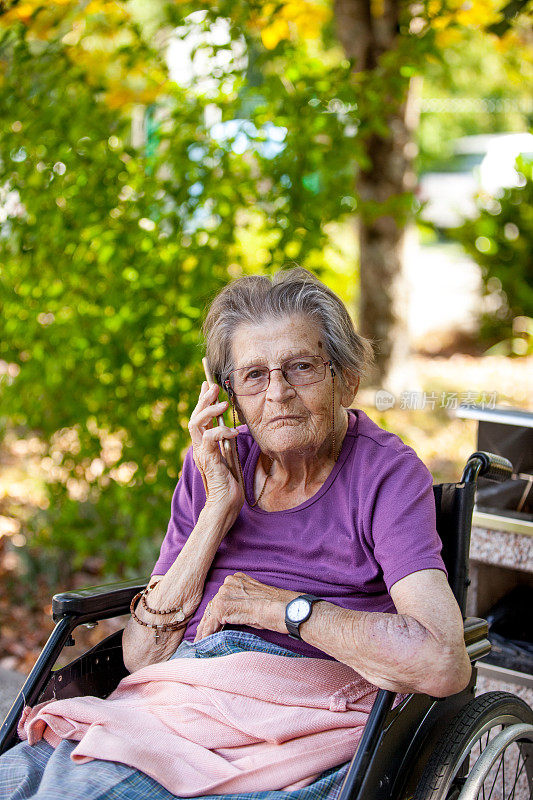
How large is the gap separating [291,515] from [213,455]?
26cm

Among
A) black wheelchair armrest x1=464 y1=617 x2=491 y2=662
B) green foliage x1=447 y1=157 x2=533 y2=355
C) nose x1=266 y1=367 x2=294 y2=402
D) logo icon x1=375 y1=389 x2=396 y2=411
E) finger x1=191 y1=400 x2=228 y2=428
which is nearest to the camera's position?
black wheelchair armrest x1=464 y1=617 x2=491 y2=662

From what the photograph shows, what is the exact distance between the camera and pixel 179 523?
229cm

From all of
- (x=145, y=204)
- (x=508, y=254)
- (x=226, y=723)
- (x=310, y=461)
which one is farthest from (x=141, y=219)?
(x=508, y=254)

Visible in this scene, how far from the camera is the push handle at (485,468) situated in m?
2.16

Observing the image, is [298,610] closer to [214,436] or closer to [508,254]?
[214,436]

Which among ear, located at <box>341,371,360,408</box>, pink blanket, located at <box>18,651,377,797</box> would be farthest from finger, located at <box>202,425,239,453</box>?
pink blanket, located at <box>18,651,377,797</box>

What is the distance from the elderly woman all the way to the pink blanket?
48 millimetres

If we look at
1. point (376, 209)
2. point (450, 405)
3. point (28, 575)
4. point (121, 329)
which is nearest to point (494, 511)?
point (376, 209)

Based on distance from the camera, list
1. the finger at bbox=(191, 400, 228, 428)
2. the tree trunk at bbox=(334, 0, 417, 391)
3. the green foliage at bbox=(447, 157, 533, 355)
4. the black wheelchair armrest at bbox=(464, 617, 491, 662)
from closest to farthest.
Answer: the black wheelchair armrest at bbox=(464, 617, 491, 662) → the finger at bbox=(191, 400, 228, 428) → the tree trunk at bbox=(334, 0, 417, 391) → the green foliage at bbox=(447, 157, 533, 355)

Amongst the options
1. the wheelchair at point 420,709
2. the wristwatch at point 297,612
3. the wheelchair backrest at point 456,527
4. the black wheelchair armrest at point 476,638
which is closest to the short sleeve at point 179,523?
the wheelchair at point 420,709

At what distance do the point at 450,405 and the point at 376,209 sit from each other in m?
3.15

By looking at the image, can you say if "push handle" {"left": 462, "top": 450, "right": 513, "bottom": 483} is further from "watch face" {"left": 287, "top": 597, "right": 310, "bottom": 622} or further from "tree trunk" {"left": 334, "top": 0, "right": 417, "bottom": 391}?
"tree trunk" {"left": 334, "top": 0, "right": 417, "bottom": 391}

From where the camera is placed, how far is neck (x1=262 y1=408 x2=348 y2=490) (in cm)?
212

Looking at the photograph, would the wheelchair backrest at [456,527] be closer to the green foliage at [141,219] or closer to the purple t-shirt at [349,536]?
the purple t-shirt at [349,536]
